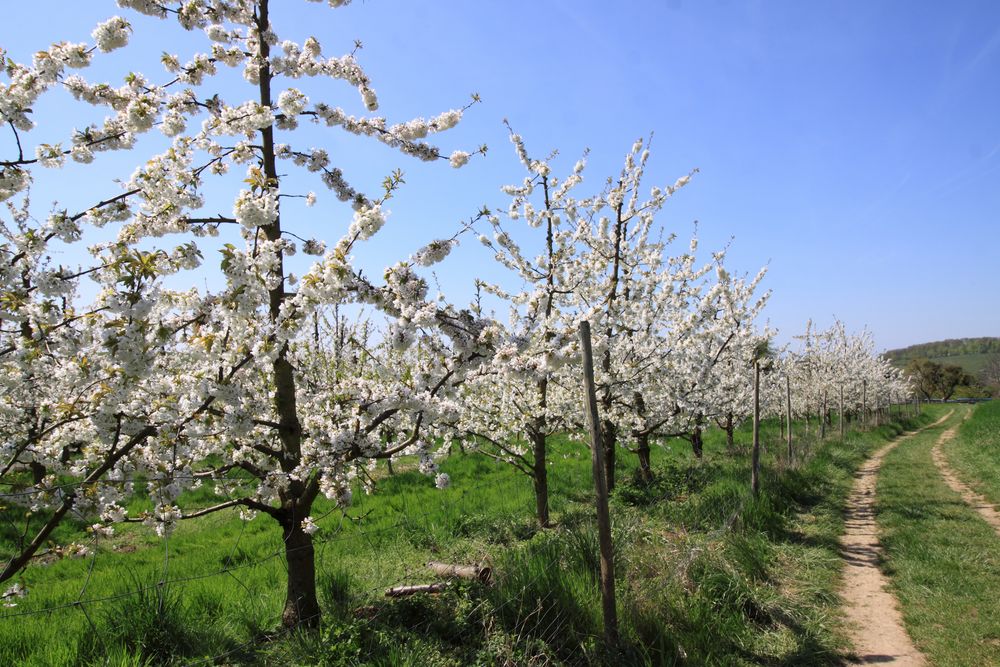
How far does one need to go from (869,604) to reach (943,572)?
4.56ft

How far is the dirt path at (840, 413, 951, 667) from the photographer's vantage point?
4.73m

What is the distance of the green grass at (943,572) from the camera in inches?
189

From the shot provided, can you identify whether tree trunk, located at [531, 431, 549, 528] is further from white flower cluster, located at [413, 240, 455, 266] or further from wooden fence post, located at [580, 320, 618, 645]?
white flower cluster, located at [413, 240, 455, 266]

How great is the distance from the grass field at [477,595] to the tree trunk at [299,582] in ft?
0.71

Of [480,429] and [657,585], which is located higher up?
[480,429]

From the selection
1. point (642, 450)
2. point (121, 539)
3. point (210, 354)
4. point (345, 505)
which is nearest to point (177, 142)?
point (210, 354)

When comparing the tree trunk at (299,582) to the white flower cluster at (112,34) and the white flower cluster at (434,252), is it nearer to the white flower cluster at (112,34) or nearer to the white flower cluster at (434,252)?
the white flower cluster at (434,252)

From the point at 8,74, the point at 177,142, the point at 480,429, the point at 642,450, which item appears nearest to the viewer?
the point at 8,74

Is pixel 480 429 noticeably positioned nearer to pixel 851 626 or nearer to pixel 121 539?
pixel 851 626

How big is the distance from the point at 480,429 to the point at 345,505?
4764 mm

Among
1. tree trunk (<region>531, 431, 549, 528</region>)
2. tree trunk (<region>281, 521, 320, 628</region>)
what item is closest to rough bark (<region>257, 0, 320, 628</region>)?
tree trunk (<region>281, 521, 320, 628</region>)

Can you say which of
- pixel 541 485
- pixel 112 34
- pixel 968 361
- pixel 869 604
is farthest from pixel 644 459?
pixel 968 361

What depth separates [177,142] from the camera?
4.14 metres

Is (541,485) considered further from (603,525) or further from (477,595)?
(603,525)
